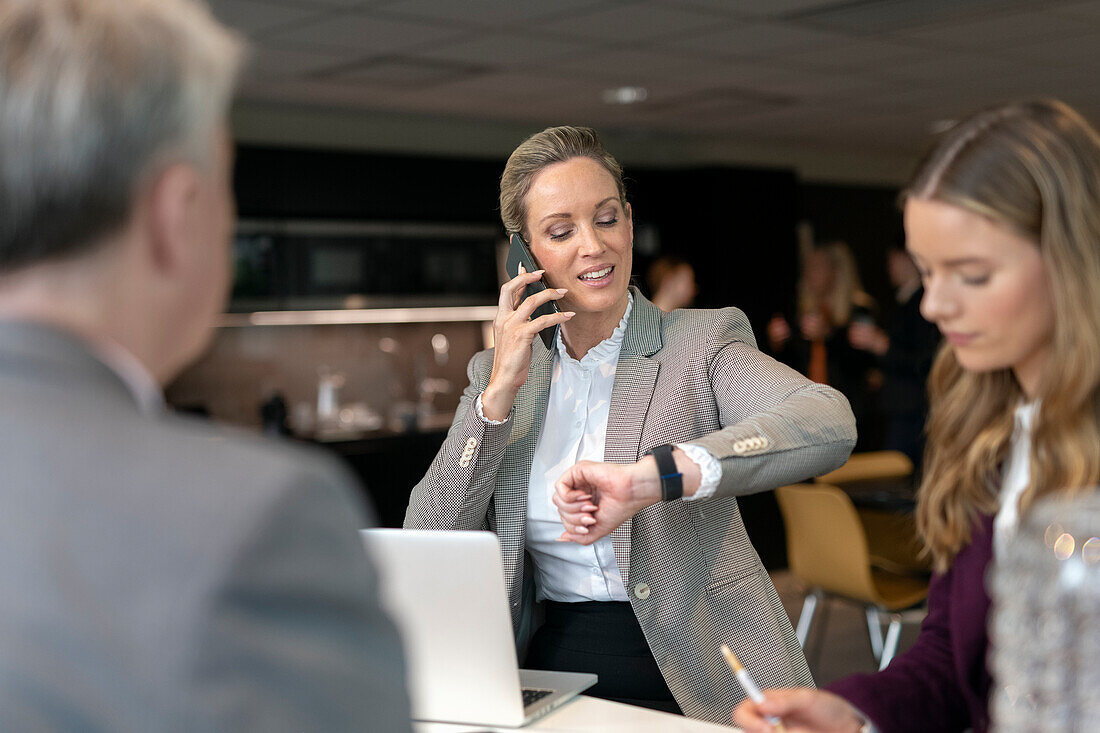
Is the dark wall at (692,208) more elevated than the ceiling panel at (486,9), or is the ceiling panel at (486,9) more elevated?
the ceiling panel at (486,9)

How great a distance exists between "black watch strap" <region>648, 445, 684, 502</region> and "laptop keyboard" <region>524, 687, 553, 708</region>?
413 millimetres

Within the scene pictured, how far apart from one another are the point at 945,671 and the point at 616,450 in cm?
77

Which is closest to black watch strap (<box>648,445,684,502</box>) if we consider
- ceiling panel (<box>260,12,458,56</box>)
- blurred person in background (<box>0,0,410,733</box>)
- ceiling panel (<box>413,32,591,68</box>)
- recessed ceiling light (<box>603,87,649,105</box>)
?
blurred person in background (<box>0,0,410,733</box>)

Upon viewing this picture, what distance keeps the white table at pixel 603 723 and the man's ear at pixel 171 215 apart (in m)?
1.11

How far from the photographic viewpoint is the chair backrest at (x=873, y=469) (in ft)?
16.4

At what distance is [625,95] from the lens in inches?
266

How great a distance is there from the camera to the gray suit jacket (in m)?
0.67

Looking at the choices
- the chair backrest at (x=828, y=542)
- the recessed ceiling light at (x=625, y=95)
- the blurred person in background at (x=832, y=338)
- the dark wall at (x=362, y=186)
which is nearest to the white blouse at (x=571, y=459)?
the chair backrest at (x=828, y=542)

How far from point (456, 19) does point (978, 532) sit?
12.9ft

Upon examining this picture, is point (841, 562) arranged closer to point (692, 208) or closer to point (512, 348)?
point (512, 348)

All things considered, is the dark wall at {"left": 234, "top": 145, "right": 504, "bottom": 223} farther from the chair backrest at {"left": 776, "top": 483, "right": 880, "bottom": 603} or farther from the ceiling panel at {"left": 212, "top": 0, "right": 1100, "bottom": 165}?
the chair backrest at {"left": 776, "top": 483, "right": 880, "bottom": 603}

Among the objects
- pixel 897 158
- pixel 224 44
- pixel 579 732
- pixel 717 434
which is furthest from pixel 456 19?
pixel 897 158

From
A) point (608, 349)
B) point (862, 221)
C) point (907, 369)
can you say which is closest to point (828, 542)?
point (907, 369)

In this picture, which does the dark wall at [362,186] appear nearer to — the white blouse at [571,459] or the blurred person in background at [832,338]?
the blurred person in background at [832,338]
